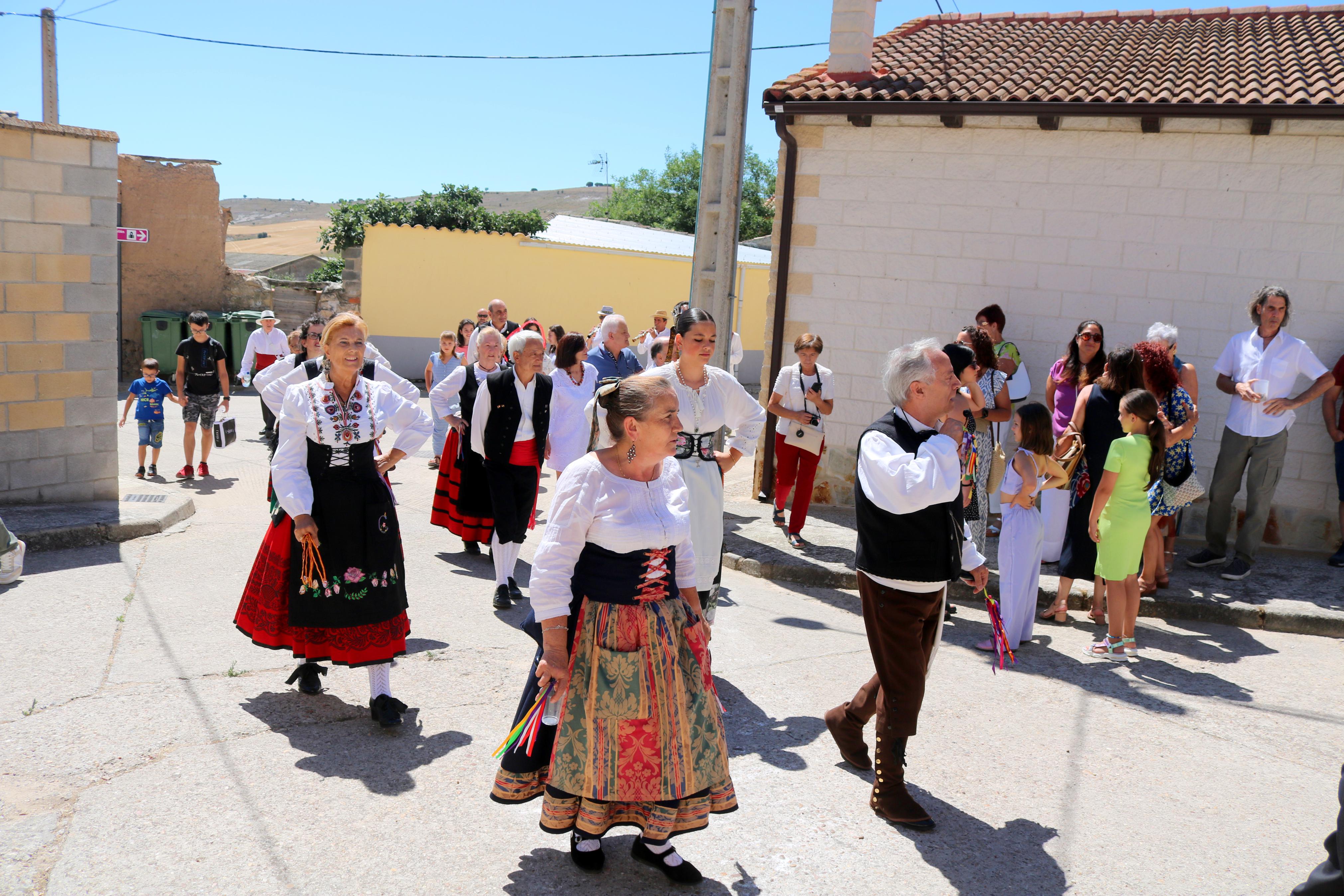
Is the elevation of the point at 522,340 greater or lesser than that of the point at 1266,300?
lesser

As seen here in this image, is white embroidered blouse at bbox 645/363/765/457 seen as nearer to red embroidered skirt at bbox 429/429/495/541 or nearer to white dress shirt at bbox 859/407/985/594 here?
white dress shirt at bbox 859/407/985/594

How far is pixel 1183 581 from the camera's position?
7.77 metres

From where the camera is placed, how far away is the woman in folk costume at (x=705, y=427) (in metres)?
5.11

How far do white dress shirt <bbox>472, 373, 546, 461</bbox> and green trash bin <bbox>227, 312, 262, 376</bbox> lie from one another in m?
14.1

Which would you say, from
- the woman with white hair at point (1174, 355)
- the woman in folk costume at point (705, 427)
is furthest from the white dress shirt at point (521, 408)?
the woman with white hair at point (1174, 355)

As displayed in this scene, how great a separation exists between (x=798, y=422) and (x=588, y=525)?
523cm

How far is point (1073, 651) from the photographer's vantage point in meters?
6.32

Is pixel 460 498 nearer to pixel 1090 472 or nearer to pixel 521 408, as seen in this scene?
pixel 521 408

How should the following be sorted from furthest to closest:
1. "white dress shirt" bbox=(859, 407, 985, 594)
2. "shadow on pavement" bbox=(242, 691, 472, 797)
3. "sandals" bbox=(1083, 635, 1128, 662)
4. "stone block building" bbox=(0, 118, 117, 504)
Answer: "stone block building" bbox=(0, 118, 117, 504), "sandals" bbox=(1083, 635, 1128, 662), "shadow on pavement" bbox=(242, 691, 472, 797), "white dress shirt" bbox=(859, 407, 985, 594)

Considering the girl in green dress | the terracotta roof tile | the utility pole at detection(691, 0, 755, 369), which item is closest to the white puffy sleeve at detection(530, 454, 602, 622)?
the girl in green dress

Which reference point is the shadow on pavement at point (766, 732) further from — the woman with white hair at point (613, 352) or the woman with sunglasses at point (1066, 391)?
the woman with sunglasses at point (1066, 391)

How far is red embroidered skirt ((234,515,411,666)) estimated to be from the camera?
4676mm

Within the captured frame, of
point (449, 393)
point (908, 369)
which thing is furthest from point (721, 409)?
point (449, 393)

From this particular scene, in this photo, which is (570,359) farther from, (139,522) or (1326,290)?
(1326,290)
